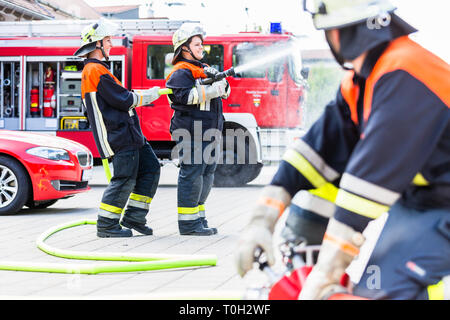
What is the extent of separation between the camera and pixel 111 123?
6324 millimetres

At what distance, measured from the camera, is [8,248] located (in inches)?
231

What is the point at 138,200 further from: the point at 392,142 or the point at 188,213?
the point at 392,142

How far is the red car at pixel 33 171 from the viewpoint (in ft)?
27.0

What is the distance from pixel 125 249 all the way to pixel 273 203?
403cm

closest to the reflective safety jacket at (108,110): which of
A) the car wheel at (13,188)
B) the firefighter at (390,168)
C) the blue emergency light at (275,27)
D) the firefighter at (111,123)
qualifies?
the firefighter at (111,123)

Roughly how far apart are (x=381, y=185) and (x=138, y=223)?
5.16 m

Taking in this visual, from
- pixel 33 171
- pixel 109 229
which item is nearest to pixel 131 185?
pixel 109 229

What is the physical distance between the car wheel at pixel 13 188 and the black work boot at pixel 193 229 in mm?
2624

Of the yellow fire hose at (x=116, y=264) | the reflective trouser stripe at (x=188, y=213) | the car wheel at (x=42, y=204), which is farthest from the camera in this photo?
the car wheel at (x=42, y=204)

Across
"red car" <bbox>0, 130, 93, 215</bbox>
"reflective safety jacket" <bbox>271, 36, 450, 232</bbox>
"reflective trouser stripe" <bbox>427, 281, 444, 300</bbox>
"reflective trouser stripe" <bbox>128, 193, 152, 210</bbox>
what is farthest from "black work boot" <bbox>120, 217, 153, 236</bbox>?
"reflective trouser stripe" <bbox>427, 281, 444, 300</bbox>

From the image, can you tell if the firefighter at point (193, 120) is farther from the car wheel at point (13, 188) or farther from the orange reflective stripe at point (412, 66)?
the orange reflective stripe at point (412, 66)

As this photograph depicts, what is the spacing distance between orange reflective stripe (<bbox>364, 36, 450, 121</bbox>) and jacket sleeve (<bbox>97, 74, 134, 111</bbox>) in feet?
15.6

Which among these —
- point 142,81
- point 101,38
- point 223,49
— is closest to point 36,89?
point 142,81

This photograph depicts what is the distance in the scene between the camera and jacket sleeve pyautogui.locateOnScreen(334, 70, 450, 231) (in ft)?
5.07
